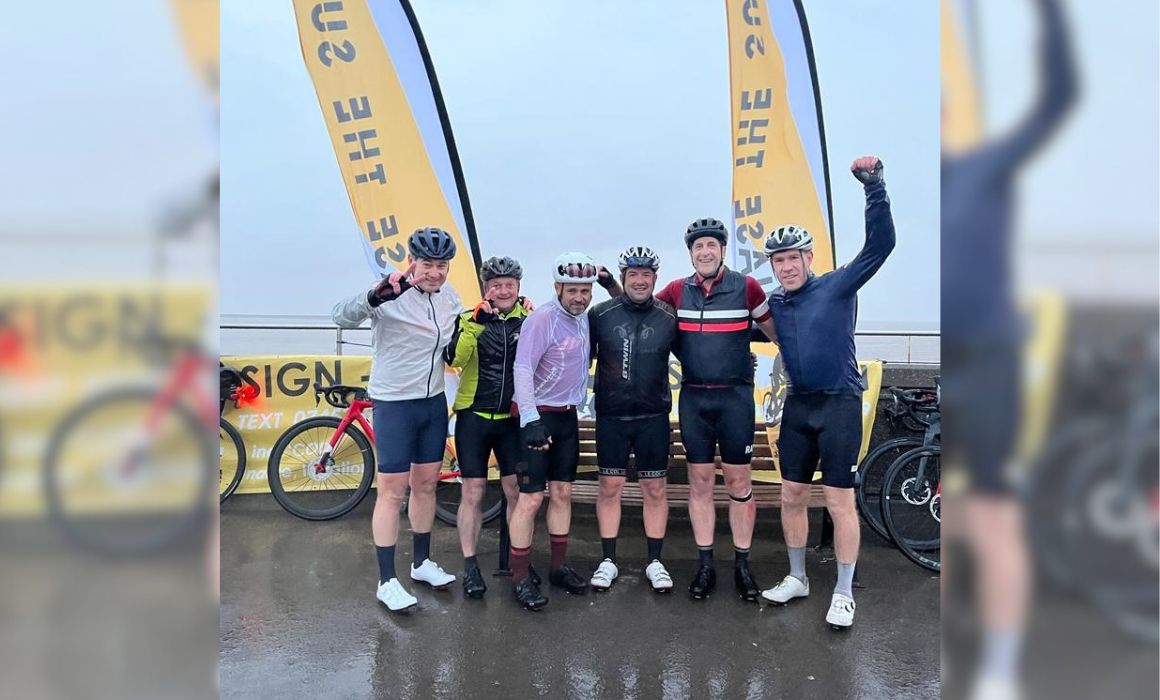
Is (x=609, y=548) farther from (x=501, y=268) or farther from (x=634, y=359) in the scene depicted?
(x=501, y=268)

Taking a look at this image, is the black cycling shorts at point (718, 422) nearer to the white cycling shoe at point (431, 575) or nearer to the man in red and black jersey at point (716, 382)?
the man in red and black jersey at point (716, 382)

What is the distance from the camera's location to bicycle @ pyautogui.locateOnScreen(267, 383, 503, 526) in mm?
5254

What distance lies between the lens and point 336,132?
20.2 ft

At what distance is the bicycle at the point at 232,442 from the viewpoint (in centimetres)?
559

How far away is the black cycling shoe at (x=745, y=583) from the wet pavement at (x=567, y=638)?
3.0 inches

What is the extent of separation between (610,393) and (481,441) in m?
0.93

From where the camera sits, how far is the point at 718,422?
394cm

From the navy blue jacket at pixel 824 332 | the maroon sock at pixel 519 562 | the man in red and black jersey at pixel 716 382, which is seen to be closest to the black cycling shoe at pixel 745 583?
the man in red and black jersey at pixel 716 382

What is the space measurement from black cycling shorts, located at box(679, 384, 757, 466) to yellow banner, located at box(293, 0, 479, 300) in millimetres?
3182
